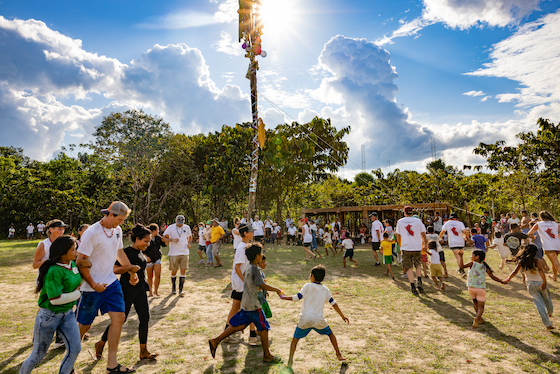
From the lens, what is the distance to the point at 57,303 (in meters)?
3.07

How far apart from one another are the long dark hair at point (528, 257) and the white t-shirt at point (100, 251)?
6.19 m

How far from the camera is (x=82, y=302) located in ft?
12.6

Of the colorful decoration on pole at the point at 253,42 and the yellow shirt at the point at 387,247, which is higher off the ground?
the colorful decoration on pole at the point at 253,42

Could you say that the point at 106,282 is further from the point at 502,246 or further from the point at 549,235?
the point at 502,246

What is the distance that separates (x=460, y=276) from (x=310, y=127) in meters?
17.0

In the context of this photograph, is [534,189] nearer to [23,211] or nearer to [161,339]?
[161,339]

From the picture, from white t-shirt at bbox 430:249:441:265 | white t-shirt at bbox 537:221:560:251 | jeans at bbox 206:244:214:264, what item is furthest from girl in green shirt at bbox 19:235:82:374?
jeans at bbox 206:244:214:264

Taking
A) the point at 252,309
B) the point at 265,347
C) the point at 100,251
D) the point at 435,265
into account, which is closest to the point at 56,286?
the point at 100,251

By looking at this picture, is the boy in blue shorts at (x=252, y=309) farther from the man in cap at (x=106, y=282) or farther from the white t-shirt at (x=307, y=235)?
the white t-shirt at (x=307, y=235)

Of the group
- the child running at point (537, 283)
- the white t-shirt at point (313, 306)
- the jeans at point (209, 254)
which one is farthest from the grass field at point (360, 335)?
the jeans at point (209, 254)

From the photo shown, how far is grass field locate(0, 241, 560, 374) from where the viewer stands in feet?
13.7

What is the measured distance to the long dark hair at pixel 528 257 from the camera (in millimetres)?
5048

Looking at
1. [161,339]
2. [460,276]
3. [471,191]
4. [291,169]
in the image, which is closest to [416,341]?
[161,339]

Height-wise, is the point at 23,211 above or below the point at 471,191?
below
